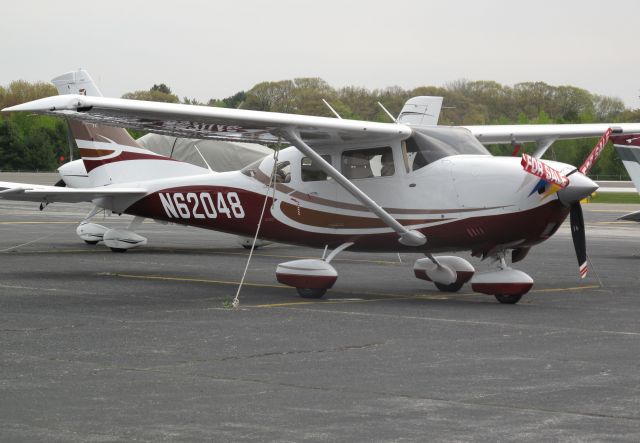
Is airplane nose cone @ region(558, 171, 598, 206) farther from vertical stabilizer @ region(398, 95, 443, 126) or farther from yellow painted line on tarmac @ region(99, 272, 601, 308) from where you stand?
vertical stabilizer @ region(398, 95, 443, 126)

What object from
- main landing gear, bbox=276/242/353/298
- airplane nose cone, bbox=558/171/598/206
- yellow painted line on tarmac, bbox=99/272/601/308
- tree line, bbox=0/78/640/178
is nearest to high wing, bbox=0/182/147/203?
yellow painted line on tarmac, bbox=99/272/601/308

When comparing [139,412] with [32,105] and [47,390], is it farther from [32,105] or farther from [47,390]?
[32,105]

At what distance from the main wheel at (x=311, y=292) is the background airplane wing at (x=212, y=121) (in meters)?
2.07

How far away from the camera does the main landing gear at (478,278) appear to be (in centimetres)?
1339

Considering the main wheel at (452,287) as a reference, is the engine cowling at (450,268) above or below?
above

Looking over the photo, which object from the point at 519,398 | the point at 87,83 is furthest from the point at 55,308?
the point at 87,83

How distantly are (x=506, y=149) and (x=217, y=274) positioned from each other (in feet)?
172

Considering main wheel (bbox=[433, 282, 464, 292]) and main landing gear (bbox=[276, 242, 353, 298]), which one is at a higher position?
main landing gear (bbox=[276, 242, 353, 298])

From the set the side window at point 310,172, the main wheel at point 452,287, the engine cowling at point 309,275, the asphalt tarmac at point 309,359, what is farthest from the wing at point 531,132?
the engine cowling at point 309,275

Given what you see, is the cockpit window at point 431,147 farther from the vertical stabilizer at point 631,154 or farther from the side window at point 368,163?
the vertical stabilizer at point 631,154

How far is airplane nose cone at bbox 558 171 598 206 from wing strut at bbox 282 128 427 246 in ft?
A: 6.44

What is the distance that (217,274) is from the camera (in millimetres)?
17375

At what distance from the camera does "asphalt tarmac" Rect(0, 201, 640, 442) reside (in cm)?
655

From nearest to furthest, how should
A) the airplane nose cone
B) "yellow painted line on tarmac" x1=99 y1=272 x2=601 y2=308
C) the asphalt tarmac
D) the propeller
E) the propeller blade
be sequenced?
the asphalt tarmac → the propeller → the airplane nose cone → the propeller blade → "yellow painted line on tarmac" x1=99 y1=272 x2=601 y2=308
